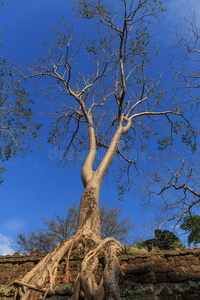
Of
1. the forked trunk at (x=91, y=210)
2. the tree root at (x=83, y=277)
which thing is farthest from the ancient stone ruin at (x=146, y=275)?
the forked trunk at (x=91, y=210)

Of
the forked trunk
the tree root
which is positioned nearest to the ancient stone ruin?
the tree root

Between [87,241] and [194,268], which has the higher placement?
[87,241]

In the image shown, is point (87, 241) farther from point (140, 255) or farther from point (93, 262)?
point (140, 255)

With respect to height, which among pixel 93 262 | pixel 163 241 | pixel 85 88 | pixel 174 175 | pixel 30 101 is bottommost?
pixel 93 262

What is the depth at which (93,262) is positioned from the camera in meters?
3.71

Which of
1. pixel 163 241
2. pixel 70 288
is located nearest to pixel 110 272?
pixel 70 288

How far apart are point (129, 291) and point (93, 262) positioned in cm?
73

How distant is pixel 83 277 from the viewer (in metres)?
3.28

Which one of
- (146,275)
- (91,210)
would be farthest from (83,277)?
(91,210)

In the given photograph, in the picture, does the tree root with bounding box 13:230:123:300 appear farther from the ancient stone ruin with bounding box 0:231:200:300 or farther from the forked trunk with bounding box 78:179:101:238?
the forked trunk with bounding box 78:179:101:238

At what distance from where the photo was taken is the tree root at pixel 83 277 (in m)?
3.11

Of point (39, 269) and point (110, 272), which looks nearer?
point (110, 272)

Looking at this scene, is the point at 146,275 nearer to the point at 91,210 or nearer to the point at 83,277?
the point at 83,277

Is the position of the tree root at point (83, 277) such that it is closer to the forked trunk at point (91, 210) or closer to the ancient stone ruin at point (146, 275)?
the ancient stone ruin at point (146, 275)
